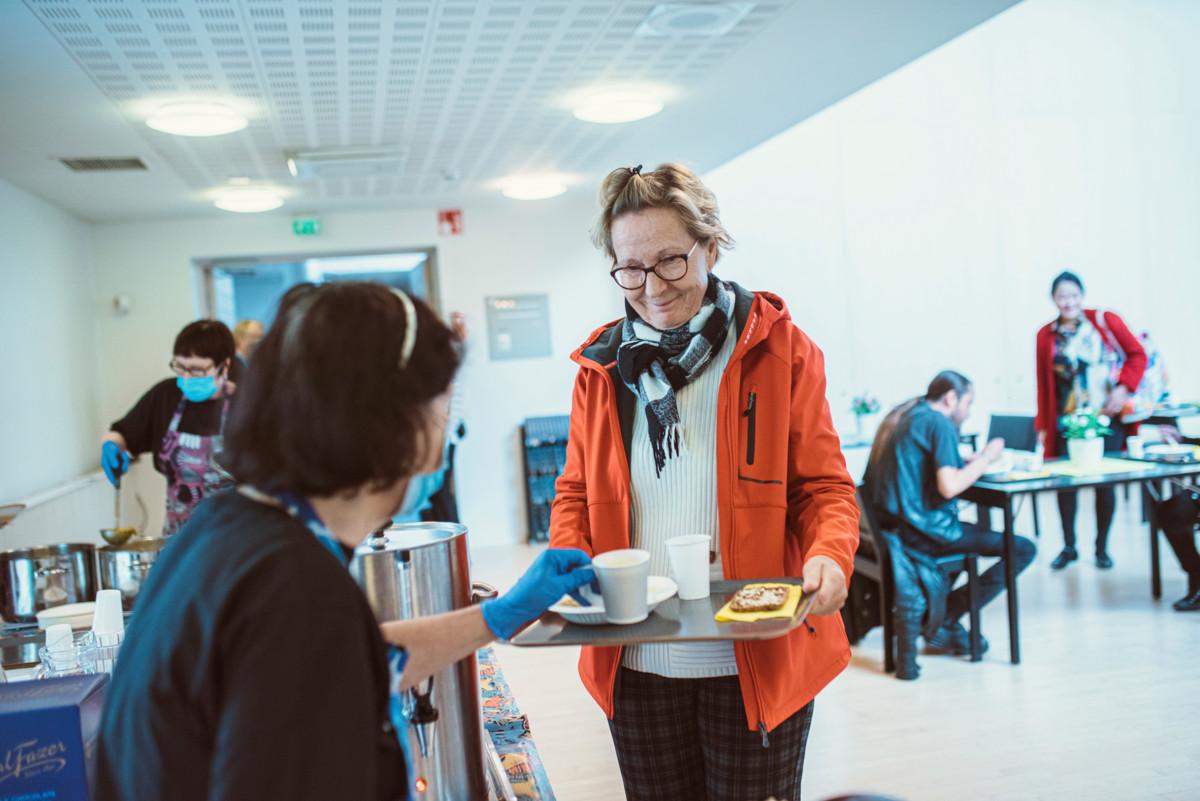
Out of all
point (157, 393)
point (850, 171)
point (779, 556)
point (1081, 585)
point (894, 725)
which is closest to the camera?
point (779, 556)

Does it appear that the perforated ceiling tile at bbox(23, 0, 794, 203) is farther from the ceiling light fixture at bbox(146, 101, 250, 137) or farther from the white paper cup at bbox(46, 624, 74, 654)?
the white paper cup at bbox(46, 624, 74, 654)

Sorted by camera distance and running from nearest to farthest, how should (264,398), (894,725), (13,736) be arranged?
(264,398) → (13,736) → (894,725)

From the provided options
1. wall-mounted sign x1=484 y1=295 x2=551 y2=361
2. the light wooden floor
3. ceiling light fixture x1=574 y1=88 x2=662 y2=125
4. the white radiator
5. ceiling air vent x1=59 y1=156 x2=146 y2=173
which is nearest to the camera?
the light wooden floor

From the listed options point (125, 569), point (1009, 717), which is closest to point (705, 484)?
point (125, 569)

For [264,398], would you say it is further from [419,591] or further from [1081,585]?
[1081,585]

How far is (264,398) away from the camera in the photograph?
0.79m

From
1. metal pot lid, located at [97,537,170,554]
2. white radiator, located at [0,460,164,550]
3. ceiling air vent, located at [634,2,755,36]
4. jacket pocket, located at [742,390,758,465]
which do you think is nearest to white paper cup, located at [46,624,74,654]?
metal pot lid, located at [97,537,170,554]

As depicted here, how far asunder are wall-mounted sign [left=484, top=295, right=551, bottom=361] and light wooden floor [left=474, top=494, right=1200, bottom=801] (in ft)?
11.0

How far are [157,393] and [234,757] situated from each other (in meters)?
3.18

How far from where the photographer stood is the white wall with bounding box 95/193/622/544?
6.81 metres

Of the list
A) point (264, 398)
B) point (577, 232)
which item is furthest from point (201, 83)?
point (577, 232)

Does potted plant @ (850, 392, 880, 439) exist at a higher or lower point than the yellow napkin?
lower

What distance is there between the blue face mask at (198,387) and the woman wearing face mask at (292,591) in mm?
2726

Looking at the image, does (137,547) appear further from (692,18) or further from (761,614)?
(692,18)
